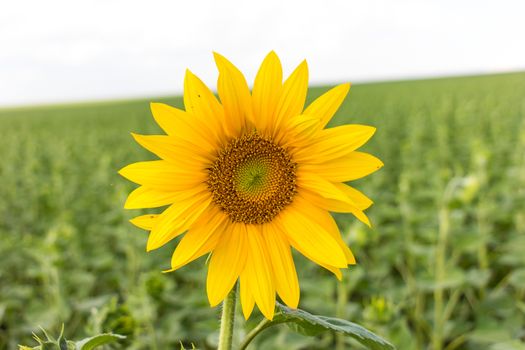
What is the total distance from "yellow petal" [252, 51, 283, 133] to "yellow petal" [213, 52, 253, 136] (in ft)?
0.06

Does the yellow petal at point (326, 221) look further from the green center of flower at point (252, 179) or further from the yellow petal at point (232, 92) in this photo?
the yellow petal at point (232, 92)

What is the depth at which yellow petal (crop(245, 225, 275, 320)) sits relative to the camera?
1072 mm

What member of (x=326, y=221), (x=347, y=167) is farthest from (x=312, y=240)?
(x=347, y=167)

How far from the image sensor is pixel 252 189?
1.22 meters

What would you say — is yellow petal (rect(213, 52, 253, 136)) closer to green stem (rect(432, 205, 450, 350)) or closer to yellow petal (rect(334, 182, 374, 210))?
yellow petal (rect(334, 182, 374, 210))

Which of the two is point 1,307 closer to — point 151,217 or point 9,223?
point 151,217

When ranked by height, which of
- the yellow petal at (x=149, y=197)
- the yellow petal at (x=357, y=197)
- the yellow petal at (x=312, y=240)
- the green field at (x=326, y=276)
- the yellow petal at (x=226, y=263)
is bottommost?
the green field at (x=326, y=276)

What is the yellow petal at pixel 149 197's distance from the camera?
112cm

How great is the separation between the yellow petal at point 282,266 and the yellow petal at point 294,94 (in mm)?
254

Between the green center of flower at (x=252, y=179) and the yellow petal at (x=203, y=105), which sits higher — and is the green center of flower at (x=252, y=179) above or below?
below

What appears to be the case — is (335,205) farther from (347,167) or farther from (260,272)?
(260,272)

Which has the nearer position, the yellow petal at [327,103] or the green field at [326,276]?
the yellow petal at [327,103]

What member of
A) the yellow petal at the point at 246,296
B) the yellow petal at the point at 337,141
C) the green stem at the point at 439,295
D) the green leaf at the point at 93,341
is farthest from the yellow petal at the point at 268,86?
the green stem at the point at 439,295

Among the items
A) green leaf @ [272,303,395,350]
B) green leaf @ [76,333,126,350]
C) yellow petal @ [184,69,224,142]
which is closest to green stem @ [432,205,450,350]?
green leaf @ [272,303,395,350]
